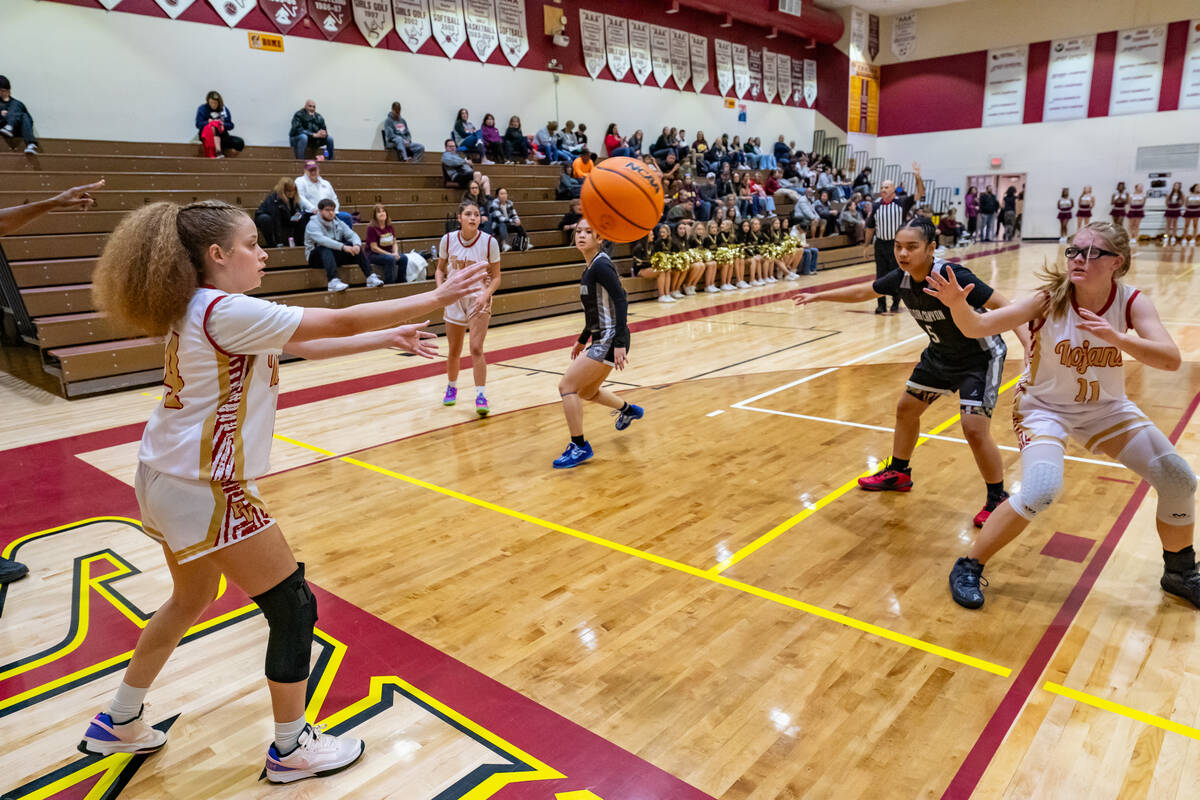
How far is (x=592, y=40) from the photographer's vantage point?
18.5 metres

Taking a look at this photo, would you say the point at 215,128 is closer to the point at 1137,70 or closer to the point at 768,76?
the point at 768,76

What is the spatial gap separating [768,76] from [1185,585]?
23671mm

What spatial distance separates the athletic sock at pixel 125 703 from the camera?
2330 mm

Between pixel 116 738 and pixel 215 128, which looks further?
pixel 215 128

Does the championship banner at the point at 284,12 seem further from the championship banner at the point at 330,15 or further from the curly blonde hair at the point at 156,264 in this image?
the curly blonde hair at the point at 156,264

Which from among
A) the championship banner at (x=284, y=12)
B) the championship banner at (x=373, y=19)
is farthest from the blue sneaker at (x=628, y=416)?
the championship banner at (x=373, y=19)

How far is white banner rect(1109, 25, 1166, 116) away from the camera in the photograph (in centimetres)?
2248

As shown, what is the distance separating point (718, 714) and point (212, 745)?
165 centimetres

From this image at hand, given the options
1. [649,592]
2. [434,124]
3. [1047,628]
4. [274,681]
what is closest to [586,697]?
[649,592]

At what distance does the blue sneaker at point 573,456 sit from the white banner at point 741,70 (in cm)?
2032

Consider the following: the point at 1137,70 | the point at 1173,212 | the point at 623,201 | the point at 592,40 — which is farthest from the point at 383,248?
the point at 1137,70

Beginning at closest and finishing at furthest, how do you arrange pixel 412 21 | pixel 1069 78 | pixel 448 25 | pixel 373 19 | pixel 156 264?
pixel 156 264 → pixel 373 19 → pixel 412 21 → pixel 448 25 → pixel 1069 78

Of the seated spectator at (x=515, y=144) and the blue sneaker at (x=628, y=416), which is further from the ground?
the seated spectator at (x=515, y=144)

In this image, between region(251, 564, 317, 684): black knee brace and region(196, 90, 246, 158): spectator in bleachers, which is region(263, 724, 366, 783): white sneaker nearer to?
region(251, 564, 317, 684): black knee brace
